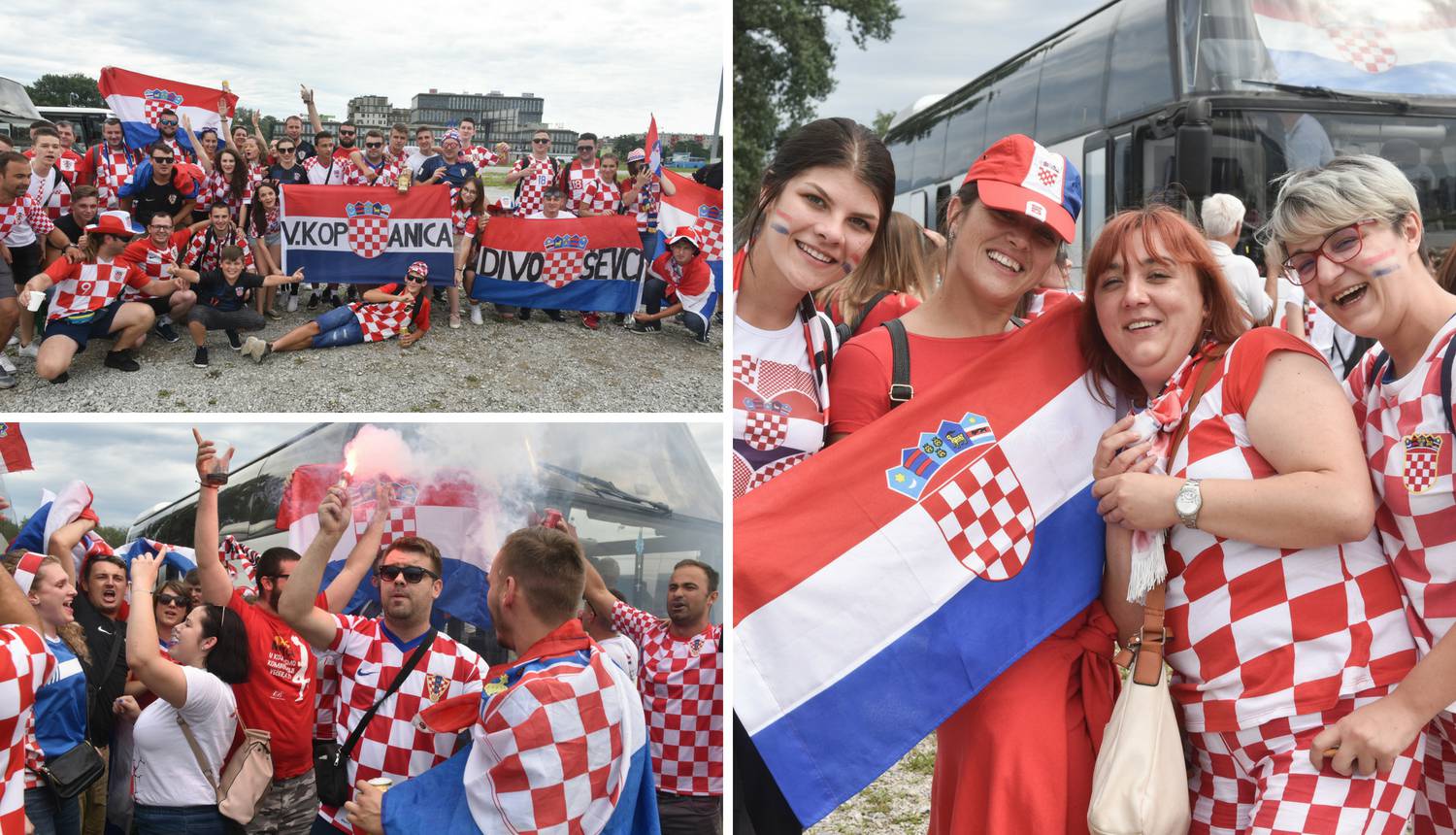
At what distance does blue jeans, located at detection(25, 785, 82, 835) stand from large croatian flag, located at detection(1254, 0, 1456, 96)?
897 centimetres

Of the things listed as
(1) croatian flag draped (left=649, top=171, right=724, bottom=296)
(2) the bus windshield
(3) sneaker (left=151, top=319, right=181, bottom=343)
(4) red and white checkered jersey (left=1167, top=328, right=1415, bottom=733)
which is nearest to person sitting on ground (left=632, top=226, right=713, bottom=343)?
(1) croatian flag draped (left=649, top=171, right=724, bottom=296)

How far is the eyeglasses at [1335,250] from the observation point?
2211 mm

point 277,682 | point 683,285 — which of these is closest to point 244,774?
point 277,682

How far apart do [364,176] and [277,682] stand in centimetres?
701

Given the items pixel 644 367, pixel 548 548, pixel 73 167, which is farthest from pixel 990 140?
pixel 548 548

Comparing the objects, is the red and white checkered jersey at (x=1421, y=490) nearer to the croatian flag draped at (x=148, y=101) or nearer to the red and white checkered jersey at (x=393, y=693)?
the red and white checkered jersey at (x=393, y=693)

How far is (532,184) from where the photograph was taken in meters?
10.2

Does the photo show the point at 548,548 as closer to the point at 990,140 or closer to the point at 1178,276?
the point at 1178,276

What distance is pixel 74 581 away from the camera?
3387 mm

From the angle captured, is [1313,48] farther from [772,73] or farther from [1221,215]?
[772,73]

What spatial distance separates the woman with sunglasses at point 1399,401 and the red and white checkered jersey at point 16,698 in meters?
2.77

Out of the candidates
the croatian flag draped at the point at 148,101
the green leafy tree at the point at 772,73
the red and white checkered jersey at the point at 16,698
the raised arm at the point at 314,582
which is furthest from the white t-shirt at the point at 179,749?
the green leafy tree at the point at 772,73

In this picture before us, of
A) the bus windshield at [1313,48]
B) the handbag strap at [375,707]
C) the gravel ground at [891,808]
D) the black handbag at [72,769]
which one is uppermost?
the bus windshield at [1313,48]

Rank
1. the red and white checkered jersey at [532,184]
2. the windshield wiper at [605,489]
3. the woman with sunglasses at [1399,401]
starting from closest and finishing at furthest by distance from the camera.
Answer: the woman with sunglasses at [1399,401]
the windshield wiper at [605,489]
the red and white checkered jersey at [532,184]
